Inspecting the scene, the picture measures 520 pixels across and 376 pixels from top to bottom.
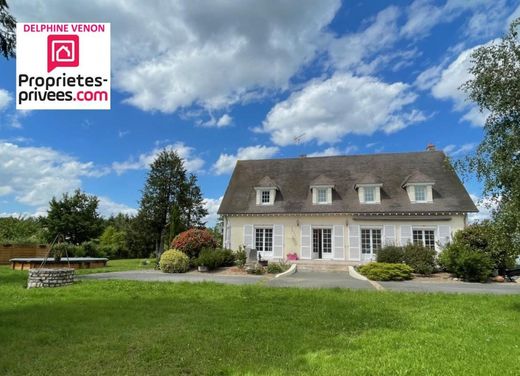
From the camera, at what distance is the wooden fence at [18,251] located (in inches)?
962

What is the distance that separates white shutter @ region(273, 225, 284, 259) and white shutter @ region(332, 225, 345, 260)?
10.5 feet

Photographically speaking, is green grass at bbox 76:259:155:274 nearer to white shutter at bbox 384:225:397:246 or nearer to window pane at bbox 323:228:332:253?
window pane at bbox 323:228:332:253

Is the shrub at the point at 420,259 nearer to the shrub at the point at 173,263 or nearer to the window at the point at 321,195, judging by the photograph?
the window at the point at 321,195

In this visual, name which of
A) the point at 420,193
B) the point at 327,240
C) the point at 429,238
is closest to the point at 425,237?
the point at 429,238

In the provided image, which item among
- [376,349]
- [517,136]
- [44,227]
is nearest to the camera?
[376,349]

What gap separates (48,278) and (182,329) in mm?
7843

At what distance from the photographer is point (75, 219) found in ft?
114

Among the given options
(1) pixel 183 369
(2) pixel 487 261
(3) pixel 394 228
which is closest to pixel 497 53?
(1) pixel 183 369

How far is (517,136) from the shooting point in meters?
7.39

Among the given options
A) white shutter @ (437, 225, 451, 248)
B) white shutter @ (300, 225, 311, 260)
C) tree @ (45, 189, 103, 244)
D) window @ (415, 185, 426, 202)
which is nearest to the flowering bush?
white shutter @ (300, 225, 311, 260)

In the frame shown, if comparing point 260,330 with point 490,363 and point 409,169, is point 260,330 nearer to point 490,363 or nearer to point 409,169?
point 490,363

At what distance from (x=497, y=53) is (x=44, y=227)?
124 feet

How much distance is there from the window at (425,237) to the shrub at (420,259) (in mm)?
2613

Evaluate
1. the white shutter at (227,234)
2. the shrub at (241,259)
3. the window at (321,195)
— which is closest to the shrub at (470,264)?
the window at (321,195)
